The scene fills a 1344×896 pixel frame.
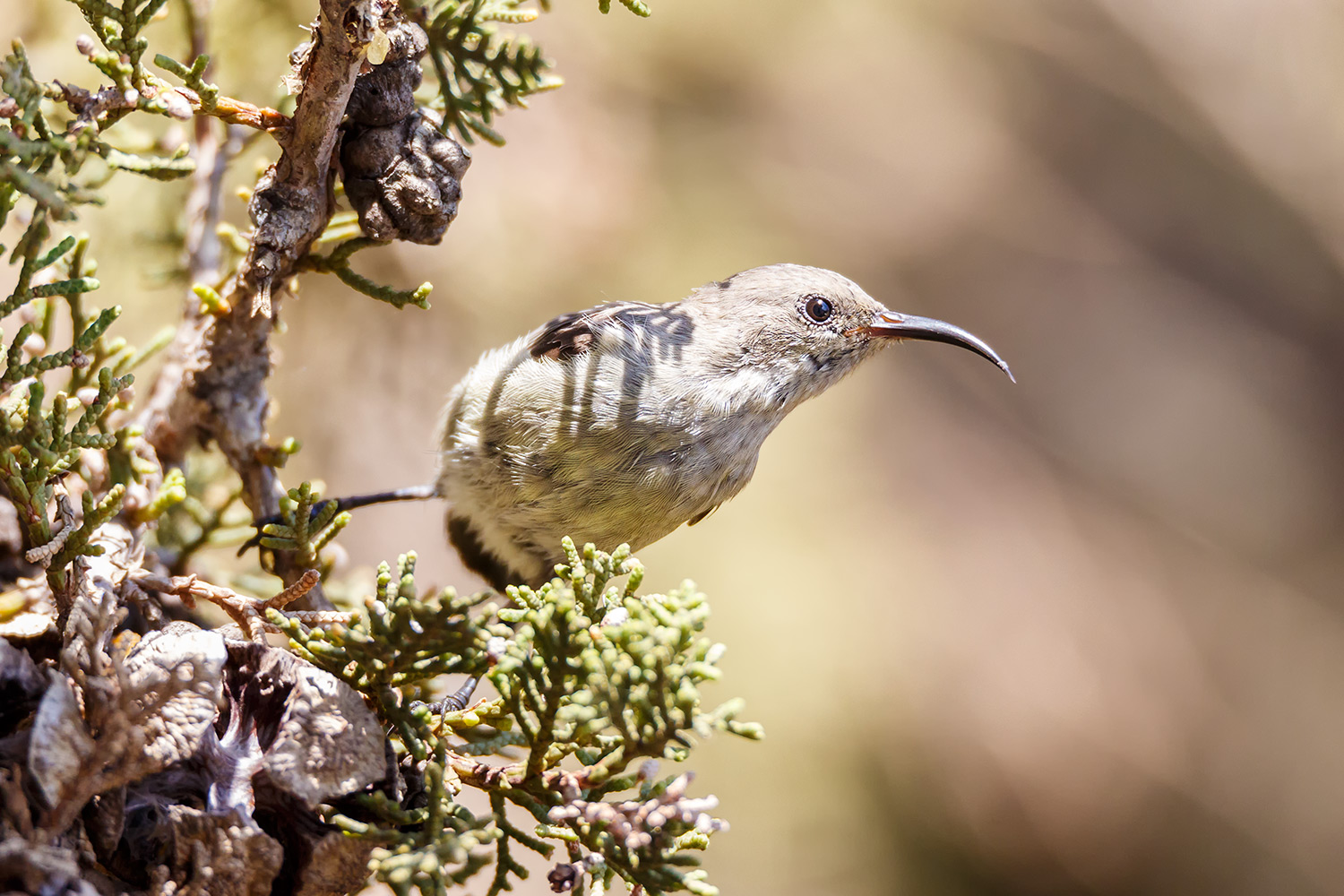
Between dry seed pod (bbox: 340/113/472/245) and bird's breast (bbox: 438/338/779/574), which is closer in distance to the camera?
dry seed pod (bbox: 340/113/472/245)

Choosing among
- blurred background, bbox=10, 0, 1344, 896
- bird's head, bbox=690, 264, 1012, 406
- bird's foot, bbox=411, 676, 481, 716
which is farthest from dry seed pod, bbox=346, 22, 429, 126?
blurred background, bbox=10, 0, 1344, 896

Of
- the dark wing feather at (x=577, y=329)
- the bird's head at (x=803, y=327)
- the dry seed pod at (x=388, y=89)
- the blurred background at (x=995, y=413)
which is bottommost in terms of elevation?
the dry seed pod at (x=388, y=89)

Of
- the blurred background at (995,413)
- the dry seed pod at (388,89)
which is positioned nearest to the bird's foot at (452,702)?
the dry seed pod at (388,89)

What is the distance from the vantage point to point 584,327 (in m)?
2.86

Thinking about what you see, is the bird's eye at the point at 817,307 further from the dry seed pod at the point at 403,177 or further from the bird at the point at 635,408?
the dry seed pod at the point at 403,177

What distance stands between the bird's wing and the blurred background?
156 centimetres

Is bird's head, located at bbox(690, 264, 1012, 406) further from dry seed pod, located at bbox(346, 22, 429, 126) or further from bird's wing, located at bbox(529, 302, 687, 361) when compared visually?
dry seed pod, located at bbox(346, 22, 429, 126)

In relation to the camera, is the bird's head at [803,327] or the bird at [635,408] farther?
the bird's head at [803,327]

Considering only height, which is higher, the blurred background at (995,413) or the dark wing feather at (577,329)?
the blurred background at (995,413)

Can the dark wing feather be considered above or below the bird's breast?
above

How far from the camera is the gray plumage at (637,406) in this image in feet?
8.48

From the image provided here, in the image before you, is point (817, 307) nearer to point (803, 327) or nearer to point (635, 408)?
point (803, 327)

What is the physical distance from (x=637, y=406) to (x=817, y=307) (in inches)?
29.2

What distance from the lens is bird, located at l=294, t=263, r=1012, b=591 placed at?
2.59 meters
